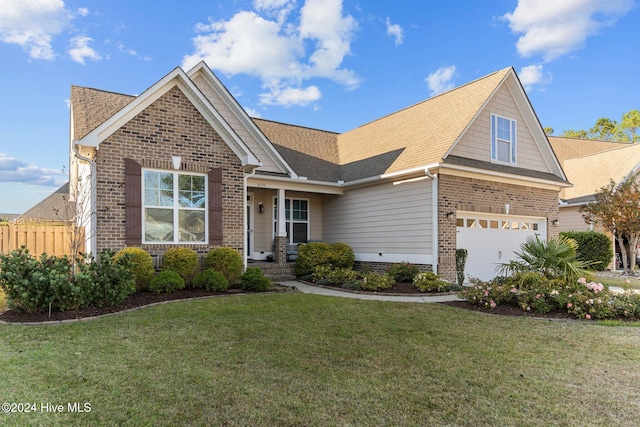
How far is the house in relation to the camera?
9344 mm

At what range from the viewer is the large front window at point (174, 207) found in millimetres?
9555

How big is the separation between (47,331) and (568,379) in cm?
670

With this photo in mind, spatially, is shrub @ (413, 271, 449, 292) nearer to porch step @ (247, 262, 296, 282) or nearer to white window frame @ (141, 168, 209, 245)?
porch step @ (247, 262, 296, 282)

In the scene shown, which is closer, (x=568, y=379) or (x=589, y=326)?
(x=568, y=379)

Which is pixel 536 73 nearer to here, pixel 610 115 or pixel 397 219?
pixel 397 219

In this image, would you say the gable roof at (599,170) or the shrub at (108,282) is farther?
the gable roof at (599,170)

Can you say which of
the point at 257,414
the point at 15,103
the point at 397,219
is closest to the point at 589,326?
the point at 257,414

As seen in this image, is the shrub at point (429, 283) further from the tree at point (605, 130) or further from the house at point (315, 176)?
the tree at point (605, 130)

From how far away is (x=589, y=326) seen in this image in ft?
21.6

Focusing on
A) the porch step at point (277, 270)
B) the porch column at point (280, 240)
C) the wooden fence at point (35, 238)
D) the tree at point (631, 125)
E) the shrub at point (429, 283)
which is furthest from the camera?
the tree at point (631, 125)

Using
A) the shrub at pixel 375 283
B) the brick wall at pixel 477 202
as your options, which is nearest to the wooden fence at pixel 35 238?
the shrub at pixel 375 283

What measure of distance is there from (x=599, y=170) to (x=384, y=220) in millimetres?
14599

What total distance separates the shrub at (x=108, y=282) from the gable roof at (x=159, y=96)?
3072 millimetres

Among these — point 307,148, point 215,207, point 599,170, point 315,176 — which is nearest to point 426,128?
point 315,176
